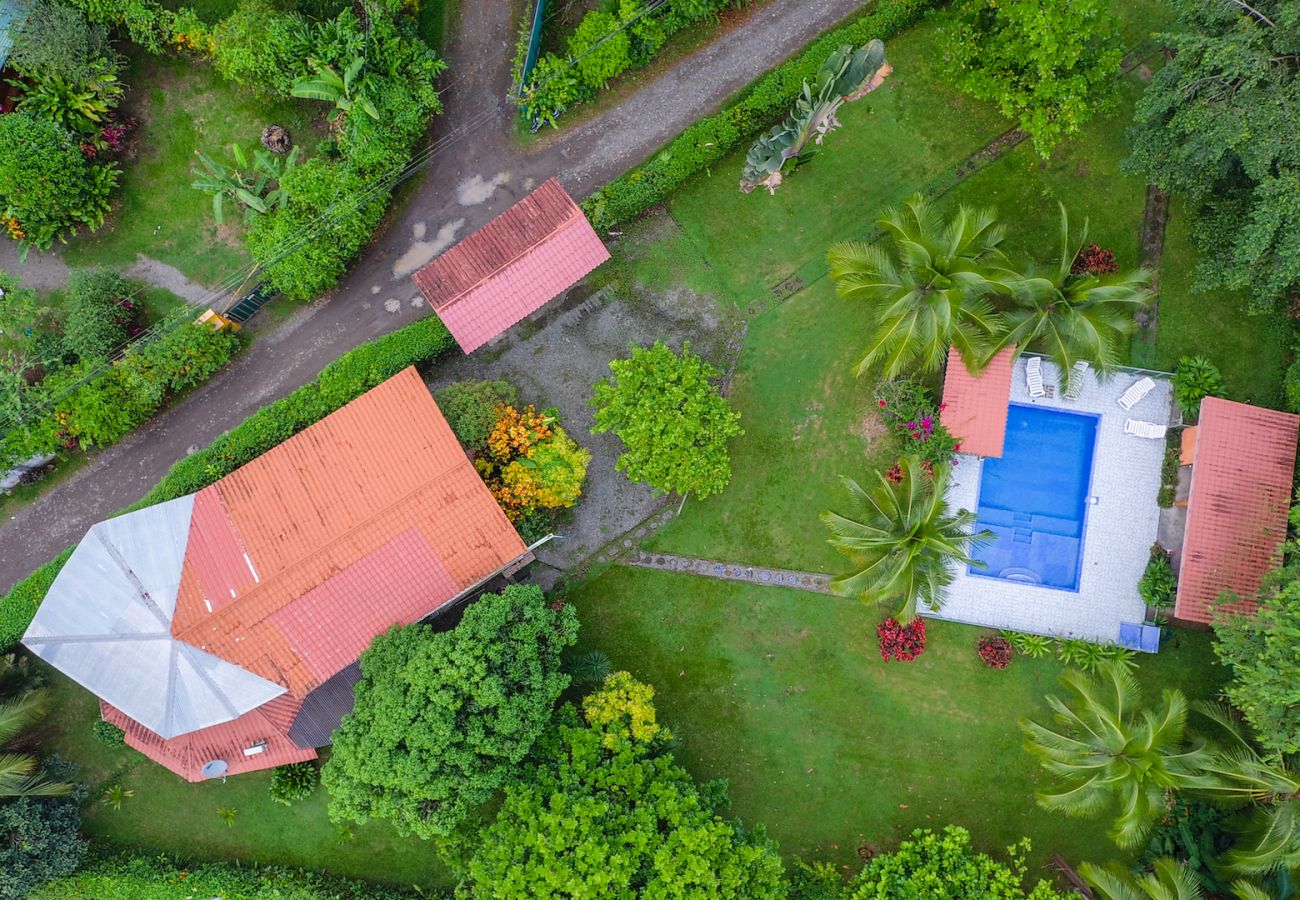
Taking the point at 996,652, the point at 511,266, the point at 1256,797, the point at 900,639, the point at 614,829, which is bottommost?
the point at 1256,797

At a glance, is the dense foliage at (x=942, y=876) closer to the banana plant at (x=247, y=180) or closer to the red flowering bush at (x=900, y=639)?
the red flowering bush at (x=900, y=639)

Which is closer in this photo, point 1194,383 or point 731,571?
point 1194,383

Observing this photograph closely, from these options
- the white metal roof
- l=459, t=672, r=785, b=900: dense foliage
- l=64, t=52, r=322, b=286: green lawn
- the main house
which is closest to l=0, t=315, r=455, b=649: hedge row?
the main house

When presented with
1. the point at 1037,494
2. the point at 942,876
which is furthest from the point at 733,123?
the point at 942,876

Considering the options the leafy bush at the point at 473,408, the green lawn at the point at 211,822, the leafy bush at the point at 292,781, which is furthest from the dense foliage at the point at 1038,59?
the green lawn at the point at 211,822

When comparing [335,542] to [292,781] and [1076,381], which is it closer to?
[292,781]

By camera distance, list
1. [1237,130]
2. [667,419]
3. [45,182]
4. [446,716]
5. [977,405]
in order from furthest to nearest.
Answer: [977,405], [45,182], [667,419], [446,716], [1237,130]
